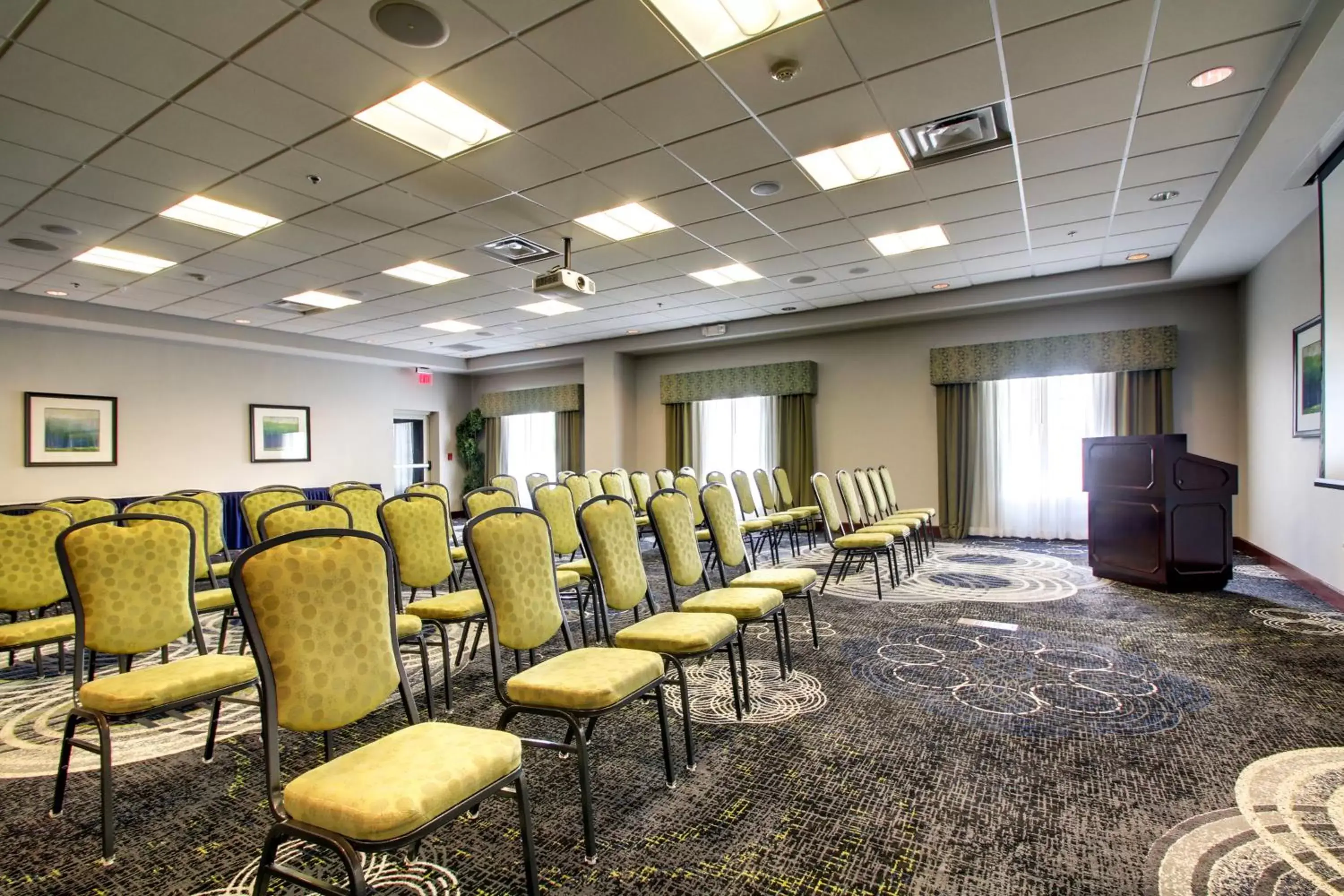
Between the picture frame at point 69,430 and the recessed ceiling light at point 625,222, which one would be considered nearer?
the recessed ceiling light at point 625,222

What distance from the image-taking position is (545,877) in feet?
5.72

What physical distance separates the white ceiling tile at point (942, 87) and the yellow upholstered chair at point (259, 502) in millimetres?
3812

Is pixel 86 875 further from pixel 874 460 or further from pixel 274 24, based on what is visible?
pixel 874 460

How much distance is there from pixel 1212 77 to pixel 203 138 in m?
5.30

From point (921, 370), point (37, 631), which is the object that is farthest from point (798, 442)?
point (37, 631)

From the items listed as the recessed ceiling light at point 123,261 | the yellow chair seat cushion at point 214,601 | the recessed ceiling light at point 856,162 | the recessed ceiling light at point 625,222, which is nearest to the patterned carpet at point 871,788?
the yellow chair seat cushion at point 214,601

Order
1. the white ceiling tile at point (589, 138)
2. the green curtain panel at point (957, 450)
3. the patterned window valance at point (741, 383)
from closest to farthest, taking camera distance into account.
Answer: the white ceiling tile at point (589, 138) < the green curtain panel at point (957, 450) < the patterned window valance at point (741, 383)

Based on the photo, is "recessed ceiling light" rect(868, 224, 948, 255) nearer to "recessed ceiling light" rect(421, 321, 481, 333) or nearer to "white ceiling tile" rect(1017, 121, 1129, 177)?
"white ceiling tile" rect(1017, 121, 1129, 177)

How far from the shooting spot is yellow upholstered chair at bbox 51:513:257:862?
1999mm

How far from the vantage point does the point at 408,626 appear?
2.81 meters

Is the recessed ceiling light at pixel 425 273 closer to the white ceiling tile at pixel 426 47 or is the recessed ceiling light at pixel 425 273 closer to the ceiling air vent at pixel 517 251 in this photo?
the ceiling air vent at pixel 517 251

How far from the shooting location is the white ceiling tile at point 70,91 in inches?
116

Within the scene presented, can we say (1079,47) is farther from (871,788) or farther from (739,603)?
(871,788)

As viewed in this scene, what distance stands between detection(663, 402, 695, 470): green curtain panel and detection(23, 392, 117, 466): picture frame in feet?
23.8
